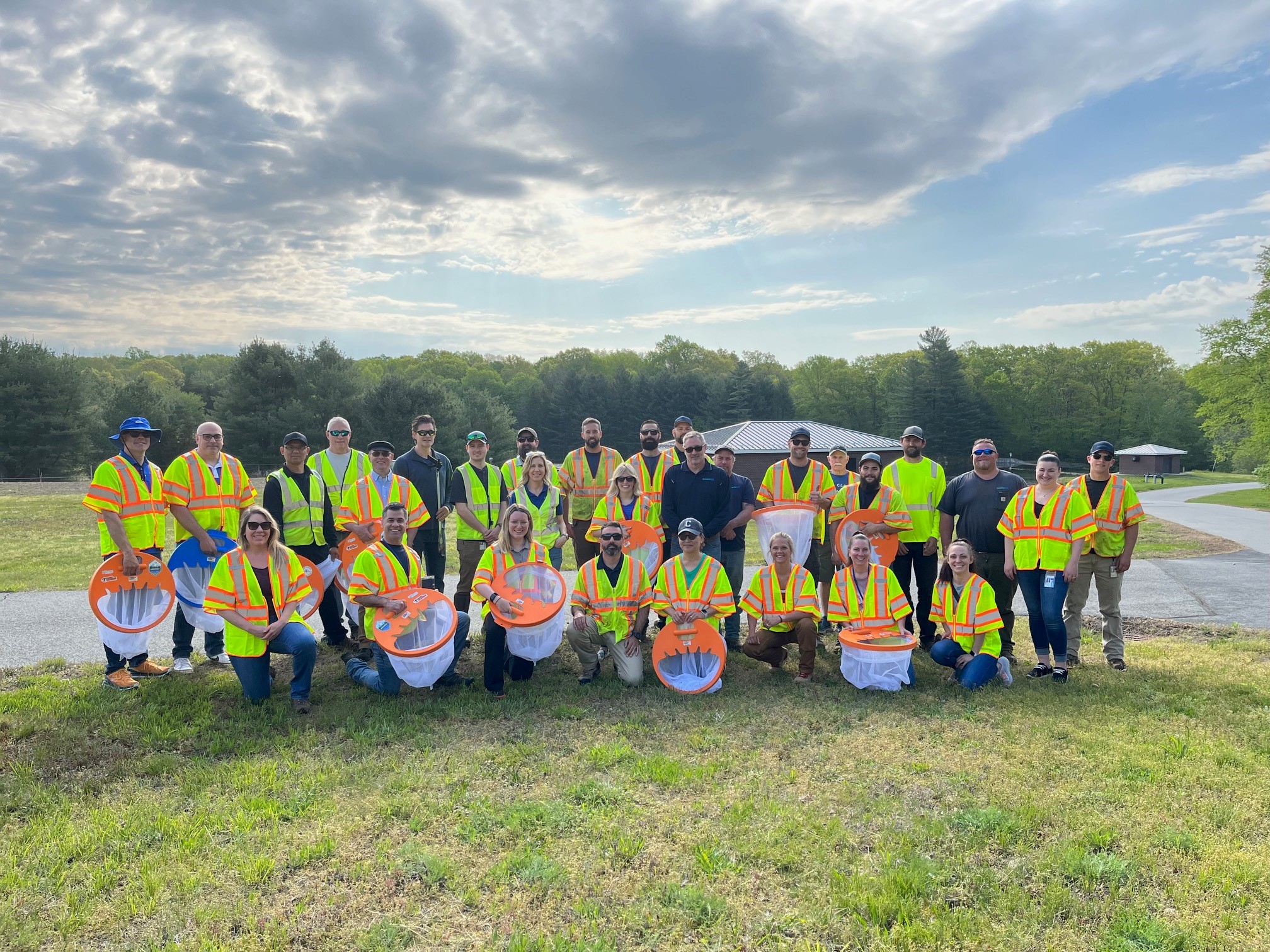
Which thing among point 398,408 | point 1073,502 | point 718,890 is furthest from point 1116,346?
point 718,890

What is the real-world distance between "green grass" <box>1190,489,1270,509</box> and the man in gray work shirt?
95.2 feet

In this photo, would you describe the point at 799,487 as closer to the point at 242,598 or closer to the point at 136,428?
the point at 242,598

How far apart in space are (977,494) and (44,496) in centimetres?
3328

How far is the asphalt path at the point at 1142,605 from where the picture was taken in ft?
26.3

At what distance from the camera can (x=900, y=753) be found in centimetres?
518

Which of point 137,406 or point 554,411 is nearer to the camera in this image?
point 137,406

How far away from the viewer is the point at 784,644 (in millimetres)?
7051

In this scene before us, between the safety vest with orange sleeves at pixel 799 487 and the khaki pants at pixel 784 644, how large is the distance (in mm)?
1539

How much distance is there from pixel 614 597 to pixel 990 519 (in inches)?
143

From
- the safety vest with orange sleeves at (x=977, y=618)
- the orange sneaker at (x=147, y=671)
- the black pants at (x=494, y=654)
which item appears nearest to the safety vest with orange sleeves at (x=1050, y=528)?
the safety vest with orange sleeves at (x=977, y=618)

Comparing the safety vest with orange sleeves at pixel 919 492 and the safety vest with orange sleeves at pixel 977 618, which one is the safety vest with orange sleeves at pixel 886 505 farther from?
the safety vest with orange sleeves at pixel 977 618

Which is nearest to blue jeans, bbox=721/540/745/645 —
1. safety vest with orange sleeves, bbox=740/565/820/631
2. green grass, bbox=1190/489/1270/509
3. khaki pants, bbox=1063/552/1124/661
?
safety vest with orange sleeves, bbox=740/565/820/631

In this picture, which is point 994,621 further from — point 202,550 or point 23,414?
point 23,414

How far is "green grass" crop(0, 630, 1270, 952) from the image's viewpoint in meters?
3.43
